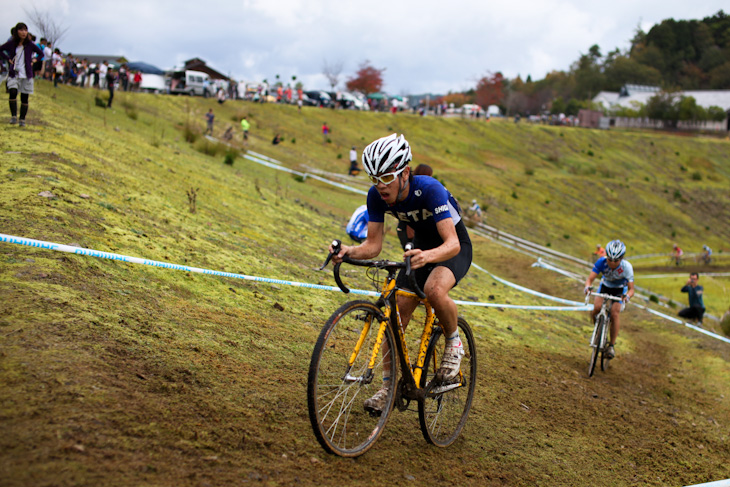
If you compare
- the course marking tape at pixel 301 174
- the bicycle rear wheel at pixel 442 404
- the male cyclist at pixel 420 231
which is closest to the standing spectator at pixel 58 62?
the course marking tape at pixel 301 174

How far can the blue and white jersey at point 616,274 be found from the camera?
1070 centimetres

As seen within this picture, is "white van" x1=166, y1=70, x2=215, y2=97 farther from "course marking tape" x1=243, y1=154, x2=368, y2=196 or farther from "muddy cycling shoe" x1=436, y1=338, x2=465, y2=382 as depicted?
"muddy cycling shoe" x1=436, y1=338, x2=465, y2=382

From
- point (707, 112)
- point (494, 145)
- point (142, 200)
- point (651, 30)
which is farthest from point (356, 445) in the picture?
point (651, 30)

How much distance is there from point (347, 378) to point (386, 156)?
1837 millimetres

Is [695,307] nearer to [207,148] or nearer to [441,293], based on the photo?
[441,293]

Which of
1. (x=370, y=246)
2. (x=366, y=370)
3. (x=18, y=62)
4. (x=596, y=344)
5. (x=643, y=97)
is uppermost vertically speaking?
(x=643, y=97)

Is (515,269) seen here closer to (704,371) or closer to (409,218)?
(704,371)

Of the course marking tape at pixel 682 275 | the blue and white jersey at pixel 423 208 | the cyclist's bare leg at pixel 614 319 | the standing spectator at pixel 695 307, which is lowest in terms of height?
the course marking tape at pixel 682 275

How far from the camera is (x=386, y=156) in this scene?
16.2ft

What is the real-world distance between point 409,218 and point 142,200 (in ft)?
24.1

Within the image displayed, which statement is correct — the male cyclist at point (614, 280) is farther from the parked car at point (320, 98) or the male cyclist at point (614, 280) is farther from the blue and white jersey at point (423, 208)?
the parked car at point (320, 98)

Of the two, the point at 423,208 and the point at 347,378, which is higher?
the point at 423,208

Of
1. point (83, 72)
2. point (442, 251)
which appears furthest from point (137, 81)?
point (442, 251)

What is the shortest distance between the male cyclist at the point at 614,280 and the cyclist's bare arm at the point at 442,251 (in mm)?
6315
